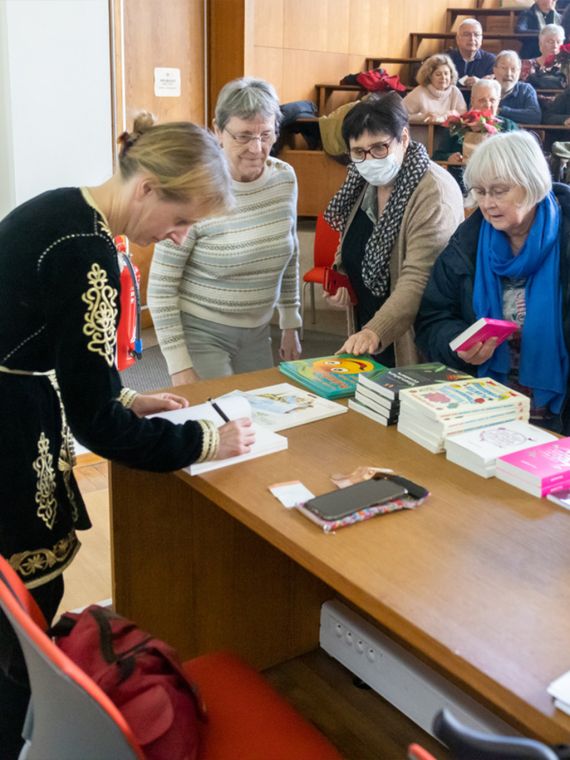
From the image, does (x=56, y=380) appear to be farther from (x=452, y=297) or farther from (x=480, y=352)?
(x=452, y=297)

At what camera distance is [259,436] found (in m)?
1.73

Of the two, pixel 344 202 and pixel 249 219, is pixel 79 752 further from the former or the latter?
pixel 344 202

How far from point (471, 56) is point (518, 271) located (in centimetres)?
617

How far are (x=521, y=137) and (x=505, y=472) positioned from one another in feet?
2.94

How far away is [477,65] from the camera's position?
752 cm

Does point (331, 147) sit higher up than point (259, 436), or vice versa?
point (331, 147)

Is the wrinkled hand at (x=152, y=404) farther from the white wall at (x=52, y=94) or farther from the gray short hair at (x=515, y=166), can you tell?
the white wall at (x=52, y=94)

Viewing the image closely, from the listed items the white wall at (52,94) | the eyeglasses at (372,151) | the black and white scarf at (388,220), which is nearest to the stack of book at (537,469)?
the black and white scarf at (388,220)

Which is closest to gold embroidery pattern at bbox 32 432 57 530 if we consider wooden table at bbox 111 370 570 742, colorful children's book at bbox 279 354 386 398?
wooden table at bbox 111 370 570 742

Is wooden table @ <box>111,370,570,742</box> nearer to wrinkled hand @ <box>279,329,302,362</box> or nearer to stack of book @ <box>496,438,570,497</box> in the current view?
stack of book @ <box>496,438,570,497</box>

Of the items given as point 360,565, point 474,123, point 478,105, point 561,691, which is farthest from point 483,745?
point 478,105

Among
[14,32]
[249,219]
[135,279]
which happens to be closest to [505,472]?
[249,219]

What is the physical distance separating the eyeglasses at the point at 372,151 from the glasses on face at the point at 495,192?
1.08ft

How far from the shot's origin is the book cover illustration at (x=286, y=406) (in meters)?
1.85
